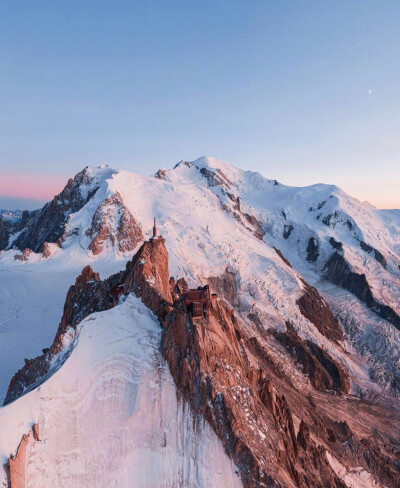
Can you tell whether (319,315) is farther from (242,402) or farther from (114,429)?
(114,429)

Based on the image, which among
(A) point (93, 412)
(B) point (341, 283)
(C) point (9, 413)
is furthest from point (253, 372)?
(B) point (341, 283)

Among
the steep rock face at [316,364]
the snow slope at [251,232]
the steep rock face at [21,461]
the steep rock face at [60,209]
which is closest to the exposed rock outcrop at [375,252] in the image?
the snow slope at [251,232]

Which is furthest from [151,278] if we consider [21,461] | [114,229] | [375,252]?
[375,252]

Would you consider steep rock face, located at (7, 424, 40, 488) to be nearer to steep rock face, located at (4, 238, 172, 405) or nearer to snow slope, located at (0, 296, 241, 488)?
snow slope, located at (0, 296, 241, 488)

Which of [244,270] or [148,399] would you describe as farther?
[244,270]

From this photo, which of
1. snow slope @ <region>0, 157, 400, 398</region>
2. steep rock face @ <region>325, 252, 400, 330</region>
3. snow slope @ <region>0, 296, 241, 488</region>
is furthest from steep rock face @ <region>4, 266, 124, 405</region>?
steep rock face @ <region>325, 252, 400, 330</region>

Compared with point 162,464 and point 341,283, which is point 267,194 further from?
point 162,464
